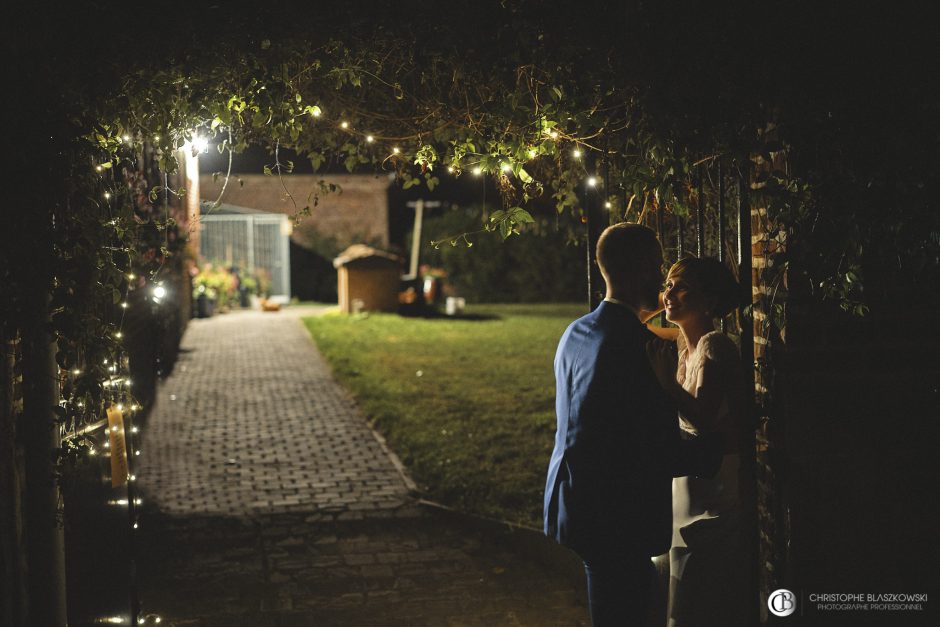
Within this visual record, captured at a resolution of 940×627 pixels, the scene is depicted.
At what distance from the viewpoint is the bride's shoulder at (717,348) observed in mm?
3338

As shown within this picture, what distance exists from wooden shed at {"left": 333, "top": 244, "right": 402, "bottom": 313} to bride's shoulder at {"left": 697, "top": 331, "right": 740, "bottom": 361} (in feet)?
63.3

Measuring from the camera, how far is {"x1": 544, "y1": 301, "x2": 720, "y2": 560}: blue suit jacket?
2971 millimetres

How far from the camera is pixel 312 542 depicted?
6570 mm

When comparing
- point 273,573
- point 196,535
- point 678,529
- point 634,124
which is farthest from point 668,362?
point 196,535

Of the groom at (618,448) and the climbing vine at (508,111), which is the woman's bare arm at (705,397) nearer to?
the groom at (618,448)

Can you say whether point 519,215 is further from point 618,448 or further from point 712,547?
point 712,547

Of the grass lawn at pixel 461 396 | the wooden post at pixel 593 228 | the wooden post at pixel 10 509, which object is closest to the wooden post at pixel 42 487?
the wooden post at pixel 10 509

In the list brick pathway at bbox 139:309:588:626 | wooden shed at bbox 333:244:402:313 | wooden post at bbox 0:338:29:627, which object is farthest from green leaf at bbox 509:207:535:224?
wooden shed at bbox 333:244:402:313

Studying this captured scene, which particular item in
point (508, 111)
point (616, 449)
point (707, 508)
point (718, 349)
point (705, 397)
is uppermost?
point (508, 111)

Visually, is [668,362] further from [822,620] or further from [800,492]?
[822,620]

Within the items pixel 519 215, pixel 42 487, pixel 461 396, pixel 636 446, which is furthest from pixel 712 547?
pixel 461 396

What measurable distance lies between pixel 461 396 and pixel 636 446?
30.0 ft

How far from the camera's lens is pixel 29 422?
358cm

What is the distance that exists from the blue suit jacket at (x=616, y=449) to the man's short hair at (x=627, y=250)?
12cm
